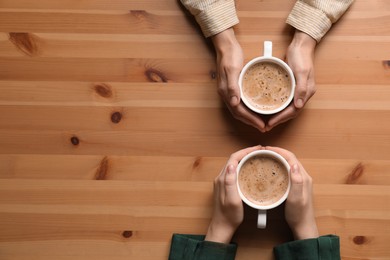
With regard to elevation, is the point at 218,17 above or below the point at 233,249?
above

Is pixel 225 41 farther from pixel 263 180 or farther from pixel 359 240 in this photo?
pixel 359 240

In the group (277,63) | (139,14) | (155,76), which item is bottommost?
(277,63)

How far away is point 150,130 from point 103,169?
5.8 inches

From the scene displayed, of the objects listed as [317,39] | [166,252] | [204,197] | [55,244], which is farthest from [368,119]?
[55,244]

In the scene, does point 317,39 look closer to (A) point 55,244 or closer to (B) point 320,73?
→ (B) point 320,73

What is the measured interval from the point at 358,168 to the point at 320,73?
242 mm

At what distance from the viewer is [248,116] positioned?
1.03 meters

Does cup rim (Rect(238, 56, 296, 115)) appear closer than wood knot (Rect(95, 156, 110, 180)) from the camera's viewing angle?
Yes

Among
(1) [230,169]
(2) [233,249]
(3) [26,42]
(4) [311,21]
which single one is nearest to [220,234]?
(2) [233,249]

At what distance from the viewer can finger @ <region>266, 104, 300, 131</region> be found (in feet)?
3.37

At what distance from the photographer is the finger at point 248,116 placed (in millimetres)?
1026

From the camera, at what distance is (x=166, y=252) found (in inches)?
43.4

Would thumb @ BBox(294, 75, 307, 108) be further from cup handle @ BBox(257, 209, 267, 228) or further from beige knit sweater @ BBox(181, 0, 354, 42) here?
cup handle @ BBox(257, 209, 267, 228)

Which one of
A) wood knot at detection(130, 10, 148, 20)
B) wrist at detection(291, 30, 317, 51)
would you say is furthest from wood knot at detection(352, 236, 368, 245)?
wood knot at detection(130, 10, 148, 20)
